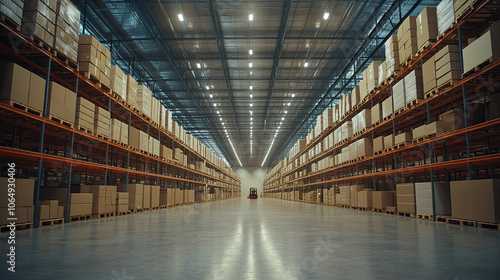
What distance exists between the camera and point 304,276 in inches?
102

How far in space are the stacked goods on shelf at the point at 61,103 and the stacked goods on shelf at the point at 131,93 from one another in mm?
2954

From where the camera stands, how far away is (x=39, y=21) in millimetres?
5957

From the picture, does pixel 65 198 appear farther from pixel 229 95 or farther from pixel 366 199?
pixel 229 95

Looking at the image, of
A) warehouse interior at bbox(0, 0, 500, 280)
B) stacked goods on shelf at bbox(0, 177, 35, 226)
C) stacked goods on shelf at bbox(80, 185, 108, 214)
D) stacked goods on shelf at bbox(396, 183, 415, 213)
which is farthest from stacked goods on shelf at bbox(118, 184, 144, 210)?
stacked goods on shelf at bbox(396, 183, 415, 213)

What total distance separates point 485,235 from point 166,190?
11815 mm

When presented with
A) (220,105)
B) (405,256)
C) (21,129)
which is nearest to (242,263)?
(405,256)

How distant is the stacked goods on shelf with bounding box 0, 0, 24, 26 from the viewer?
5.12 meters

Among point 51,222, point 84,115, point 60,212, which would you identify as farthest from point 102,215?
point 84,115

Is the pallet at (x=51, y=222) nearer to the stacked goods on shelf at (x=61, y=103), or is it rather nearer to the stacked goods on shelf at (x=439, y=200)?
the stacked goods on shelf at (x=61, y=103)

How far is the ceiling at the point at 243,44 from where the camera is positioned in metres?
12.2

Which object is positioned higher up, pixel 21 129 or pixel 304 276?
pixel 21 129

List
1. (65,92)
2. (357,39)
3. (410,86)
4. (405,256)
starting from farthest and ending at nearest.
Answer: (357,39) → (410,86) → (65,92) → (405,256)

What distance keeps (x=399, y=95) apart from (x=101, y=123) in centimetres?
822

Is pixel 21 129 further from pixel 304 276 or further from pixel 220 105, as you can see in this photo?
pixel 220 105
